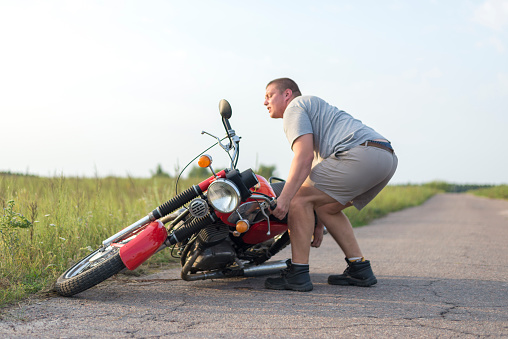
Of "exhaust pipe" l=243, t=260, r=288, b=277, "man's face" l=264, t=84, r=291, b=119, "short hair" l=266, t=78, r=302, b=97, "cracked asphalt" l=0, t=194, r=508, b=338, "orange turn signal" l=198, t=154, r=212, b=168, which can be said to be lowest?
"cracked asphalt" l=0, t=194, r=508, b=338

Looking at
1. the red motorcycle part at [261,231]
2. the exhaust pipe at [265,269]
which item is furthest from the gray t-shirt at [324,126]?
the exhaust pipe at [265,269]

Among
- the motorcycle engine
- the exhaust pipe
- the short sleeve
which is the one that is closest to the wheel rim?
the motorcycle engine

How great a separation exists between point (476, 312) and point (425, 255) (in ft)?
10.3

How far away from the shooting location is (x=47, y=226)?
17.0ft

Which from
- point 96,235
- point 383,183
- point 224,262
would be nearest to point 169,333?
point 224,262

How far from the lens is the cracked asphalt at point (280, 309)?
3.02m

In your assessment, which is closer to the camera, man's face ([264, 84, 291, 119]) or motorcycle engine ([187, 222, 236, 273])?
motorcycle engine ([187, 222, 236, 273])

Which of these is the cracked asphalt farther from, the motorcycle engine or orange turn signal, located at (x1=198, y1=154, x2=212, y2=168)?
orange turn signal, located at (x1=198, y1=154, x2=212, y2=168)

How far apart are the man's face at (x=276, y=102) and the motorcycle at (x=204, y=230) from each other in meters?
0.70

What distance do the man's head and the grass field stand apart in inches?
79.0

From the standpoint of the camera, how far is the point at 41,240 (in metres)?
4.90

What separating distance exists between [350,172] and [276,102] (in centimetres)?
89

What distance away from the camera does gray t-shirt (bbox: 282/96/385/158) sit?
13.9 ft

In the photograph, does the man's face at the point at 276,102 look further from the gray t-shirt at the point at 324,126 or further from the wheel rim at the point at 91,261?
the wheel rim at the point at 91,261
